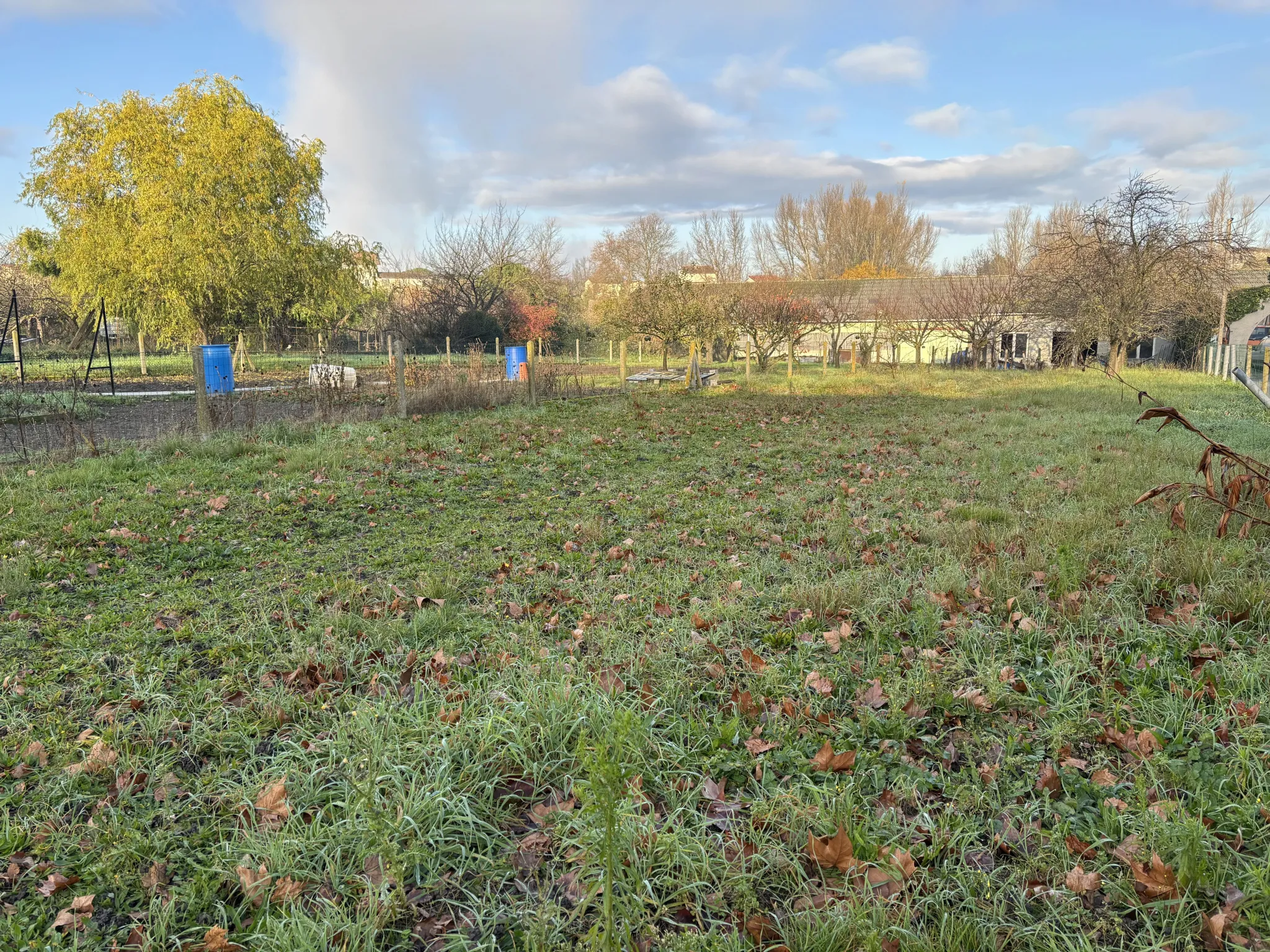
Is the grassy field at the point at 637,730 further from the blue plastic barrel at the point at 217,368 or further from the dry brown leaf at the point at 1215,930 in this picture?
the blue plastic barrel at the point at 217,368

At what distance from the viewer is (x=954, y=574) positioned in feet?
13.9

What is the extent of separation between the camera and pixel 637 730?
2617mm

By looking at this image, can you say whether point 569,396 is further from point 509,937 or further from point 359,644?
point 509,937

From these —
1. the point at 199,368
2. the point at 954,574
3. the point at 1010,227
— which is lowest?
the point at 954,574

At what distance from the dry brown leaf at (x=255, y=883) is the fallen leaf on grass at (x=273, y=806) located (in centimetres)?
18

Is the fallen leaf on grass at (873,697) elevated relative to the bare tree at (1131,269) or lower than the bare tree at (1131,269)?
lower

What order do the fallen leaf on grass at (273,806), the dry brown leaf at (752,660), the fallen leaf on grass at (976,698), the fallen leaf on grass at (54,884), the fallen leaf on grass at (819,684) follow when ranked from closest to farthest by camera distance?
the fallen leaf on grass at (54,884) < the fallen leaf on grass at (273,806) < the fallen leaf on grass at (976,698) < the fallen leaf on grass at (819,684) < the dry brown leaf at (752,660)

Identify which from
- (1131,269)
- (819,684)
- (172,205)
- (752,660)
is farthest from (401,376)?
(1131,269)

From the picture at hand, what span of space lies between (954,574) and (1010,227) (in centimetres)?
5655

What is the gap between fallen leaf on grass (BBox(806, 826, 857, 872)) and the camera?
2.08 meters

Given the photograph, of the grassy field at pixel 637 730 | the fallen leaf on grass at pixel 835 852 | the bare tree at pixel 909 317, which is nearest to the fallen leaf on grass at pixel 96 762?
the grassy field at pixel 637 730

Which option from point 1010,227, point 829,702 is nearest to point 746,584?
point 829,702

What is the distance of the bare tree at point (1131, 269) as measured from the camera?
80.2ft

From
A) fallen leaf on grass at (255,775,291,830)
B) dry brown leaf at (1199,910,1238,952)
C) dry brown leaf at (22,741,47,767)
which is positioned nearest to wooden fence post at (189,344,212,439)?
dry brown leaf at (22,741,47,767)
